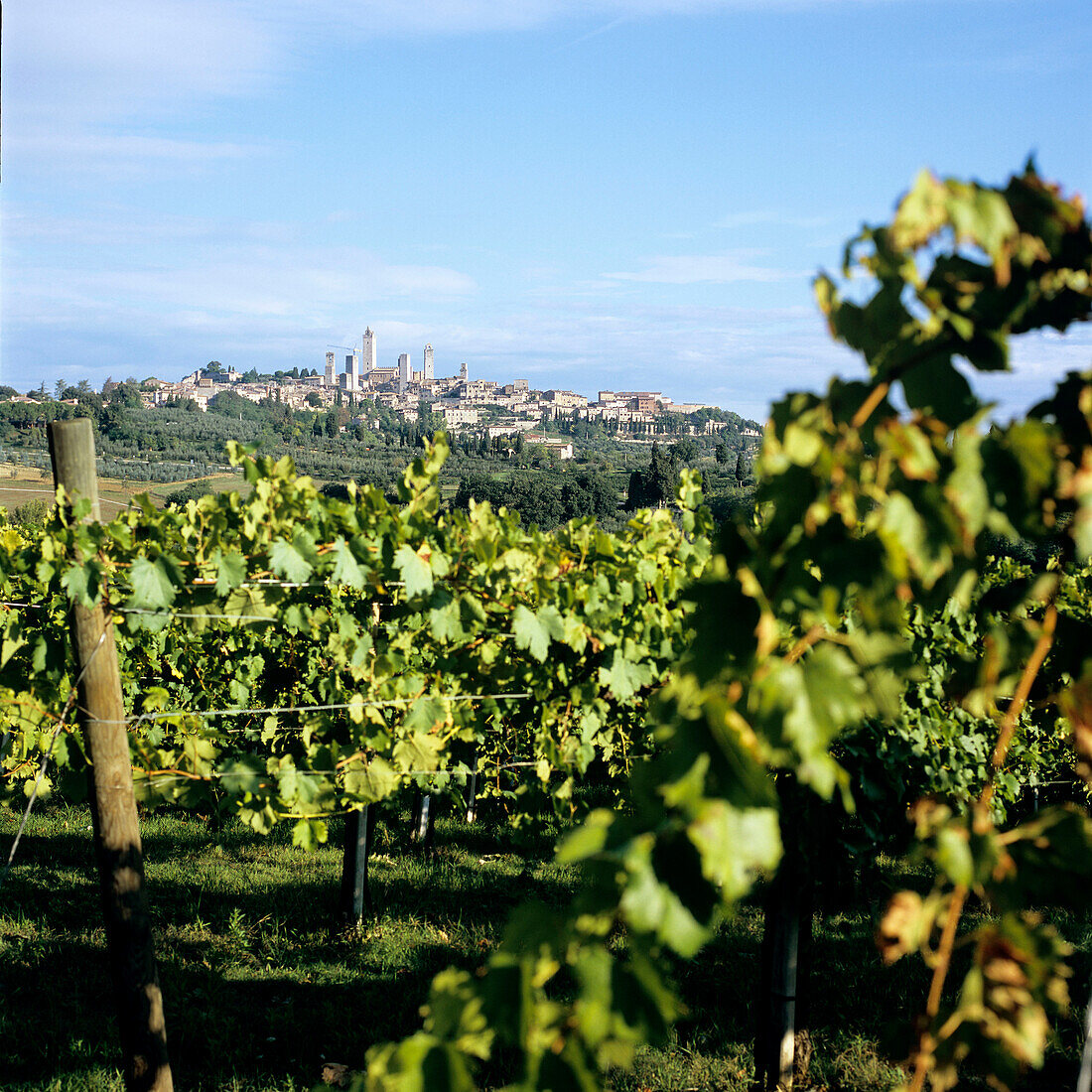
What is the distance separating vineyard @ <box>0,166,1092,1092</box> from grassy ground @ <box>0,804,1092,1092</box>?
167mm

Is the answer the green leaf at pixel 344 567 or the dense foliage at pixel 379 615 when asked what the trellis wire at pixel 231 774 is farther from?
the green leaf at pixel 344 567

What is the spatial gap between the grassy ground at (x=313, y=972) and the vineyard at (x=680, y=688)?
6.6 inches

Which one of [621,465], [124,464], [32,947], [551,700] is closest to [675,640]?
[551,700]

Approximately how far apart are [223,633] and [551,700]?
298cm

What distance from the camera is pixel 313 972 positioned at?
4.69 meters

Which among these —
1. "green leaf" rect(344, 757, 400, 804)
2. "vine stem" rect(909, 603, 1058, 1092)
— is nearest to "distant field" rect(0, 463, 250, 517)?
"green leaf" rect(344, 757, 400, 804)

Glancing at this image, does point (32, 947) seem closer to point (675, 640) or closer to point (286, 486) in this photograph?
point (286, 486)

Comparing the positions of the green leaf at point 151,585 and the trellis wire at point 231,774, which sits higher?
the green leaf at point 151,585

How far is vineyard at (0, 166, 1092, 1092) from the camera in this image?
0.88m

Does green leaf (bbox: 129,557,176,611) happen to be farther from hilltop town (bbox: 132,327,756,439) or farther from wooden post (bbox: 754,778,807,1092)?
hilltop town (bbox: 132,327,756,439)

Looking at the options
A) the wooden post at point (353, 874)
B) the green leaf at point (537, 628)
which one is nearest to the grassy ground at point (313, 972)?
the wooden post at point (353, 874)

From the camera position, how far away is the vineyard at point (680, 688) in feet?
2.88

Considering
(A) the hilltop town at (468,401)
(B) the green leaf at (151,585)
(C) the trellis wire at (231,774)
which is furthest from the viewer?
(A) the hilltop town at (468,401)

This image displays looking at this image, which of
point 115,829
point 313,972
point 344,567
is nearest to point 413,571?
point 344,567
